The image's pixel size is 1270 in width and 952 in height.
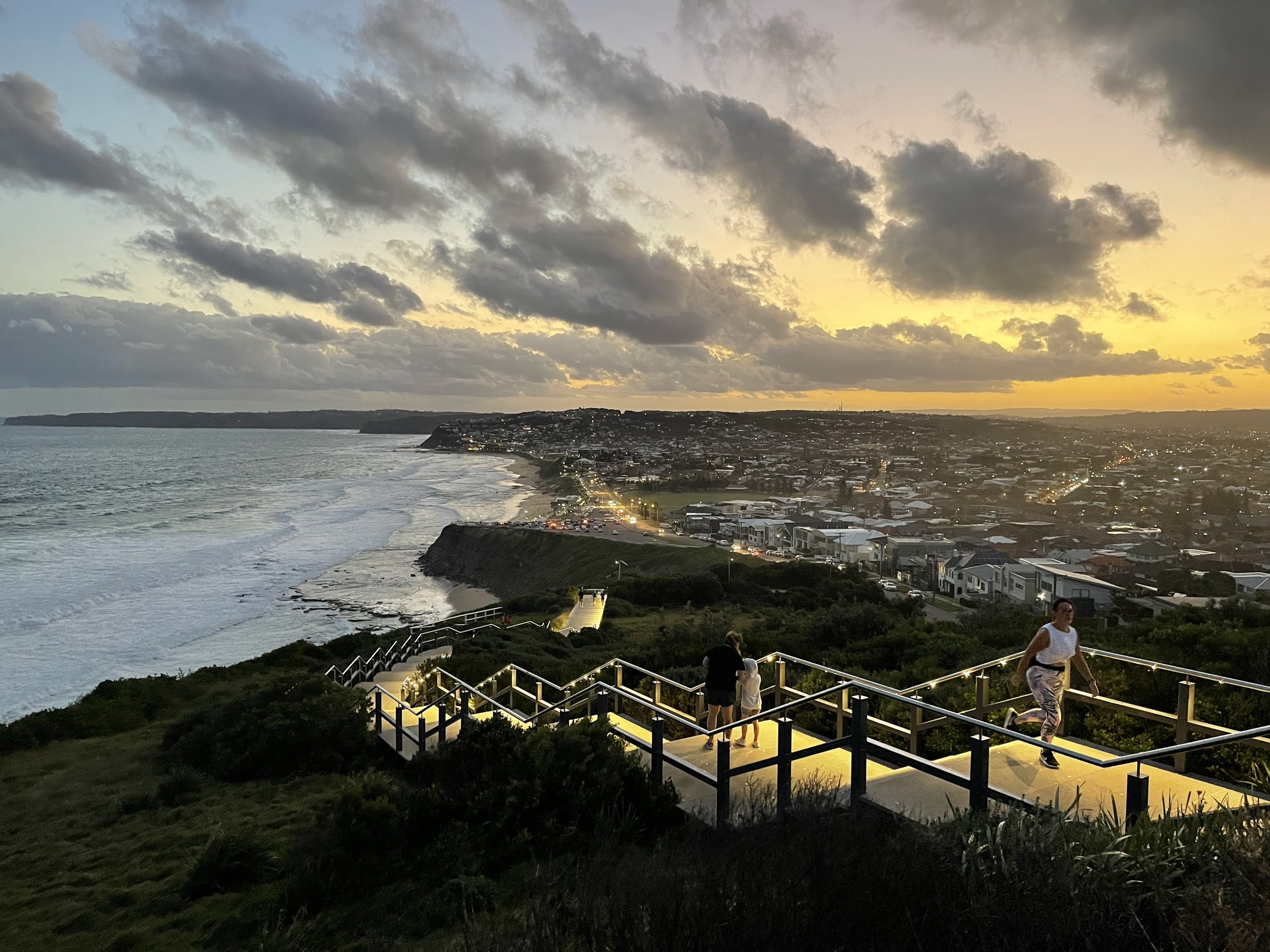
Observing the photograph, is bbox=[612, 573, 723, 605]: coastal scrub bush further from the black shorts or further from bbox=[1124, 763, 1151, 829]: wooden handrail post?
bbox=[1124, 763, 1151, 829]: wooden handrail post

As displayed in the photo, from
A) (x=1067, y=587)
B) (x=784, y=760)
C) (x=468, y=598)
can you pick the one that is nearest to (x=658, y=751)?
(x=784, y=760)

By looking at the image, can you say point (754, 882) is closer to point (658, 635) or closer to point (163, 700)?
point (658, 635)

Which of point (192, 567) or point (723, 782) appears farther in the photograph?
point (192, 567)

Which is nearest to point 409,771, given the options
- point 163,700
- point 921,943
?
point 921,943

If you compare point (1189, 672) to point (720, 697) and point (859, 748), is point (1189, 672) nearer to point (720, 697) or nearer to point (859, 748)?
point (859, 748)

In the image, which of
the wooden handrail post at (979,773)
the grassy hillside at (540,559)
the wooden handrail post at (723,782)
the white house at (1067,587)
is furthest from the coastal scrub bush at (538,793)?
the grassy hillside at (540,559)

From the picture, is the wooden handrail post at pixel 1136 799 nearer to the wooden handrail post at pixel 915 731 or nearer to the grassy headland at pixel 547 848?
the grassy headland at pixel 547 848
